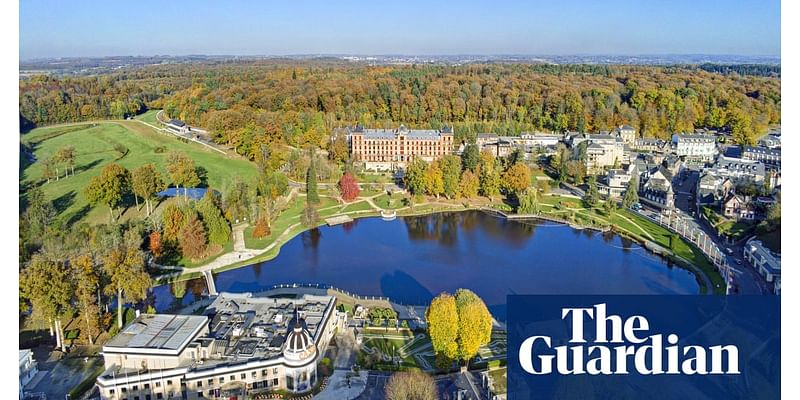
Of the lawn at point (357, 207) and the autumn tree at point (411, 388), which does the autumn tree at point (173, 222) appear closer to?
the lawn at point (357, 207)

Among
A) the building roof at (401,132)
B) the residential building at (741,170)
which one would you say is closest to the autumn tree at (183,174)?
the building roof at (401,132)

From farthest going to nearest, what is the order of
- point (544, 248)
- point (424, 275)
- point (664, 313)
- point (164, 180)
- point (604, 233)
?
point (164, 180)
point (604, 233)
point (544, 248)
point (424, 275)
point (664, 313)

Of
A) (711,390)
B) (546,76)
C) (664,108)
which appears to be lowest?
(711,390)

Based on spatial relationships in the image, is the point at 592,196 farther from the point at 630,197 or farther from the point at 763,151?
the point at 763,151

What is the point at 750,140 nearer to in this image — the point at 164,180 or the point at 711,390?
the point at 711,390

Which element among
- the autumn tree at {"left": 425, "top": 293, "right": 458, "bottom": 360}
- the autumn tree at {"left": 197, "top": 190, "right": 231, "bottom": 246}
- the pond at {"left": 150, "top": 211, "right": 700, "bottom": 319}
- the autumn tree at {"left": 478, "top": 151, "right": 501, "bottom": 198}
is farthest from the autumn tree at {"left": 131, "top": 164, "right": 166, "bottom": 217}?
the autumn tree at {"left": 425, "top": 293, "right": 458, "bottom": 360}

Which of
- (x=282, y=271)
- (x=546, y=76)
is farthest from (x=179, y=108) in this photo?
(x=546, y=76)

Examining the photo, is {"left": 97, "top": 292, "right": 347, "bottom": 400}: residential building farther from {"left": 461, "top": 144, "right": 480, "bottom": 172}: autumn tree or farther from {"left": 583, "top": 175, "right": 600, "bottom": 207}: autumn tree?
{"left": 461, "top": 144, "right": 480, "bottom": 172}: autumn tree
